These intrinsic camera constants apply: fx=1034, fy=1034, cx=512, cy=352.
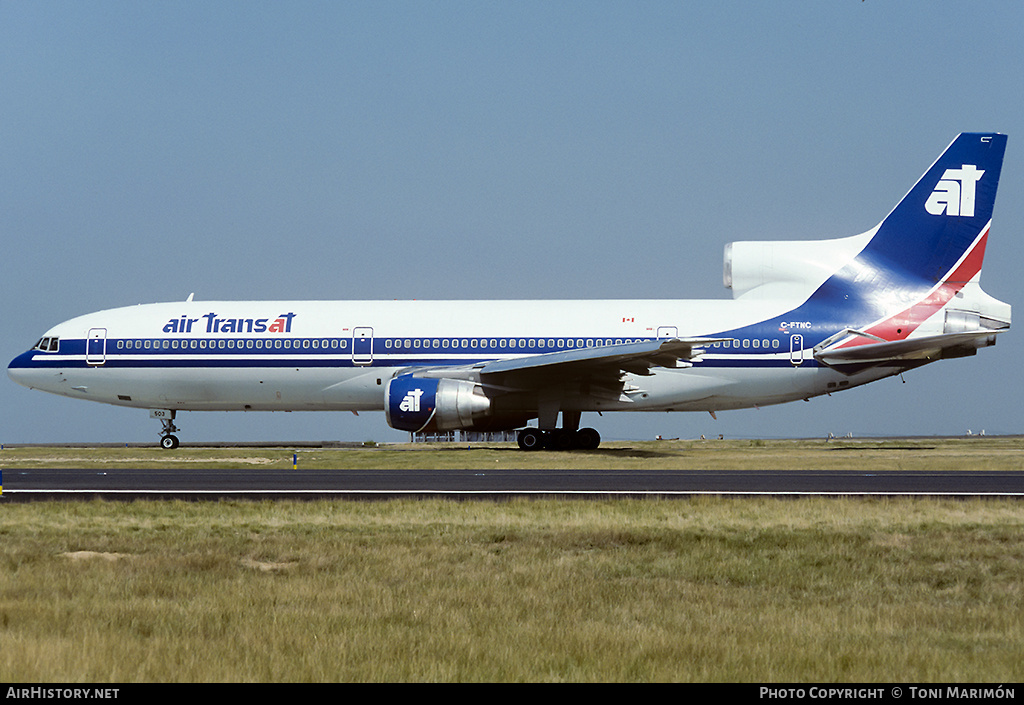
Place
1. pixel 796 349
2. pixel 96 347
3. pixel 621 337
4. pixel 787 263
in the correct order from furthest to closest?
1. pixel 96 347
2. pixel 787 263
3. pixel 621 337
4. pixel 796 349

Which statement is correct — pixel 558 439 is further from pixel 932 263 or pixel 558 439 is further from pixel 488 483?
pixel 932 263

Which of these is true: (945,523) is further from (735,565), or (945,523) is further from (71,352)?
(71,352)

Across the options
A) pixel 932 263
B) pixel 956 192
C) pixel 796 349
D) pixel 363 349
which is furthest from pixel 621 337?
pixel 956 192

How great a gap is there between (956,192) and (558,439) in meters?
16.0

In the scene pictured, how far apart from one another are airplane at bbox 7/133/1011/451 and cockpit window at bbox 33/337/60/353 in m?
0.81

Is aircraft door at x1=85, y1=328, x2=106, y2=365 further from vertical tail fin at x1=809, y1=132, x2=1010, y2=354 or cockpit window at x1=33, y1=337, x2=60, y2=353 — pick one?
vertical tail fin at x1=809, y1=132, x2=1010, y2=354

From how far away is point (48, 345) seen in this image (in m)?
38.0

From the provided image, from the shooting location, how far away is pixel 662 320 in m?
34.6

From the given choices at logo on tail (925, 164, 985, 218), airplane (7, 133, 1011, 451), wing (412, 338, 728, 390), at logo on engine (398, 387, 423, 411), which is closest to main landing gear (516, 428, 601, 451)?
airplane (7, 133, 1011, 451)

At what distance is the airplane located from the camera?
34031mm

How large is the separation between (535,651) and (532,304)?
27586 mm

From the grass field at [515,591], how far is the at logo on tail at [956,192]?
64.1 ft
